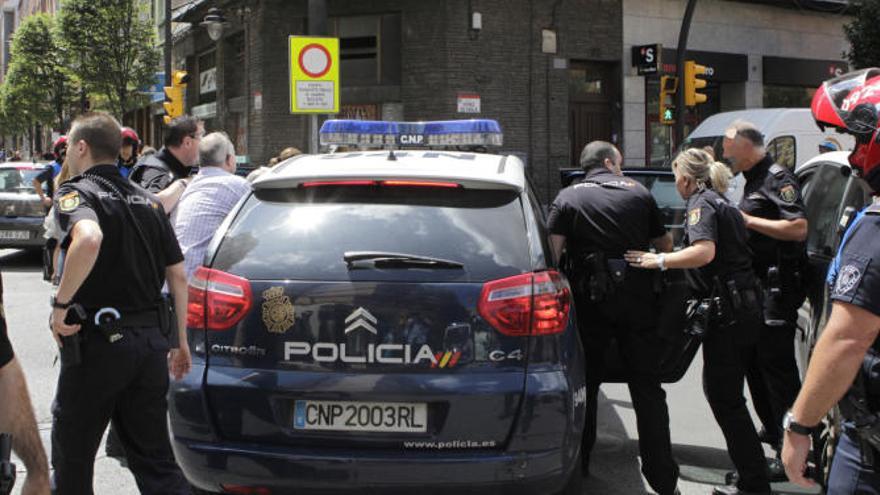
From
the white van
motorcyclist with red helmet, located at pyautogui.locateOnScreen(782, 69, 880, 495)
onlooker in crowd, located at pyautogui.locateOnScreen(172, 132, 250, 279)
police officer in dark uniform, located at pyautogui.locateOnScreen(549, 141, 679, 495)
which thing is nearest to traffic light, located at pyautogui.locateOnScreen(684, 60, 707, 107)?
the white van

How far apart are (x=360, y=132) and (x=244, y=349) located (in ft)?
14.6

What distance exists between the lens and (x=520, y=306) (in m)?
3.40

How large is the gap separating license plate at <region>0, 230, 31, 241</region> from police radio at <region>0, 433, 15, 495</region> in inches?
519

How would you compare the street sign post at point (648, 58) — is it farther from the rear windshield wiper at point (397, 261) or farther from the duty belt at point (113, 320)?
the duty belt at point (113, 320)

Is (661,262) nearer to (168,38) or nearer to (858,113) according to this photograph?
(858,113)

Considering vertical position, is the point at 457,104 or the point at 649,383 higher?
the point at 457,104

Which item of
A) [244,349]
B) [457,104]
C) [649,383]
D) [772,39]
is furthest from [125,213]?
[772,39]

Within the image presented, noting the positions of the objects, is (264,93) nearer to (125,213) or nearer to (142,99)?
(142,99)

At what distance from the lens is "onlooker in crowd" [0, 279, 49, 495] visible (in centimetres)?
230

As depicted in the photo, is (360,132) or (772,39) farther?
(772,39)

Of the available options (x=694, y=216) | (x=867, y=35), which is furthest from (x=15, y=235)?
(x=867, y=35)

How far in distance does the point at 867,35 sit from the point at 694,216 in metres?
18.6

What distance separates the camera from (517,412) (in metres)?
3.34

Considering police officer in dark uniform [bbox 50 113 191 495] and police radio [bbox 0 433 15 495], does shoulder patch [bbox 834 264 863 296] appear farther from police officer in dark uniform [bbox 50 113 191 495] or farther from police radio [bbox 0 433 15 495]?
police officer in dark uniform [bbox 50 113 191 495]
